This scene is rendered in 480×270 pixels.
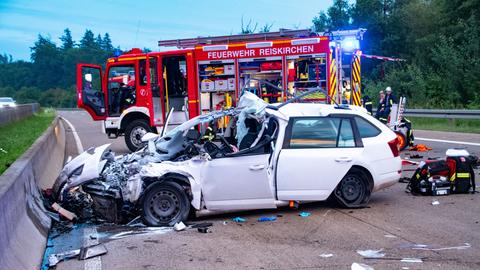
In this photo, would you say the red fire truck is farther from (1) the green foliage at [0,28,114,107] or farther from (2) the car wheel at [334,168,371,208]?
(1) the green foliage at [0,28,114,107]

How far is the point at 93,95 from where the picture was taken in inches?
659

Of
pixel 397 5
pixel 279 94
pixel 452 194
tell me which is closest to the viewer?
pixel 452 194

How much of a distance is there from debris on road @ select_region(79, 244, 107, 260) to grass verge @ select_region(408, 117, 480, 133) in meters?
16.4

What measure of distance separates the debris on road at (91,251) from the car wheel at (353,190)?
3.36m

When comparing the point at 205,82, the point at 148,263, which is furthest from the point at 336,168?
the point at 205,82

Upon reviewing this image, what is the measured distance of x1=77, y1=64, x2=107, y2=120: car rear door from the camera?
16.5m

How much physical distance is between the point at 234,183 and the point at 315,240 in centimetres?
145

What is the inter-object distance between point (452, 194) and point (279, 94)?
22.8 feet

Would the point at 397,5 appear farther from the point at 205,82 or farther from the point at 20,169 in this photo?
the point at 20,169

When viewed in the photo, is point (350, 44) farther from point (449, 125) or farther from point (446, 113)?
point (449, 125)

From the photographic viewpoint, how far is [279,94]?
1498 centimetres

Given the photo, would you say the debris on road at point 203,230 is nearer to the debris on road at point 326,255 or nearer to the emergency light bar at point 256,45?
the debris on road at point 326,255

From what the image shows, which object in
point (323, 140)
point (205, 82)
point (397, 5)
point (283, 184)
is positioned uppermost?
point (397, 5)

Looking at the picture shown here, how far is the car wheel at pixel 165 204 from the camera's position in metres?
7.05
